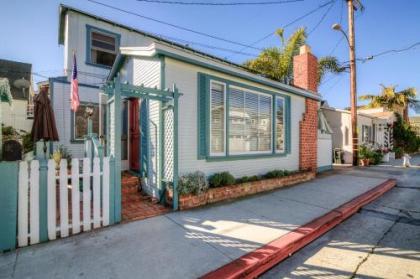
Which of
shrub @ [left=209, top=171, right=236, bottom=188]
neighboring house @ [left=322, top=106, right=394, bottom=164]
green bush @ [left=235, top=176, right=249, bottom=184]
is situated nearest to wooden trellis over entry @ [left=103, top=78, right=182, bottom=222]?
shrub @ [left=209, top=171, right=236, bottom=188]

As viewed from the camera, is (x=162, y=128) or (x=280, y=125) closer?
(x=162, y=128)

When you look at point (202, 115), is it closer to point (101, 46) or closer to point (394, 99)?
point (101, 46)

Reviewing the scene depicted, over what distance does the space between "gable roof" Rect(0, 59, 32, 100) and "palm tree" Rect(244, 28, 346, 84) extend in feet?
54.0

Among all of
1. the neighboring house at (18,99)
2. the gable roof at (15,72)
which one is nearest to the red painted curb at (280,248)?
the neighboring house at (18,99)

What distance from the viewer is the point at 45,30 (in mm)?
10180

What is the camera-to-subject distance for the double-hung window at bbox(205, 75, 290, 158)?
5.96m

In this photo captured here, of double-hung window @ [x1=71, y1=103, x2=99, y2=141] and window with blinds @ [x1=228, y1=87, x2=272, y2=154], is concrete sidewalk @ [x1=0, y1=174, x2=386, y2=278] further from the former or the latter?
double-hung window @ [x1=71, y1=103, x2=99, y2=141]

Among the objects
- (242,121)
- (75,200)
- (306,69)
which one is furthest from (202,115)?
(306,69)

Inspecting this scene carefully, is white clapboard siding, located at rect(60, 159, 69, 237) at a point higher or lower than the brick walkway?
higher

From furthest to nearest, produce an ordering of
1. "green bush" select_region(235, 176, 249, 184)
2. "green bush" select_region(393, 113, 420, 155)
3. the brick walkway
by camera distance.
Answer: "green bush" select_region(393, 113, 420, 155) < "green bush" select_region(235, 176, 249, 184) < the brick walkway

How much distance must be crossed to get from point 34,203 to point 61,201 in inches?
13.0

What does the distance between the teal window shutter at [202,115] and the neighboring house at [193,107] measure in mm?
25

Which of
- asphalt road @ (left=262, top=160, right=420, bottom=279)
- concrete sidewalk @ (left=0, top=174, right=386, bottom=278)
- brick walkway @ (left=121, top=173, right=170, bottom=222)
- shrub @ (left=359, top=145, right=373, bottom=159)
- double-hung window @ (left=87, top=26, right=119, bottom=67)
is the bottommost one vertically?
asphalt road @ (left=262, top=160, right=420, bottom=279)

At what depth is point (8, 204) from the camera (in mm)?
3115
